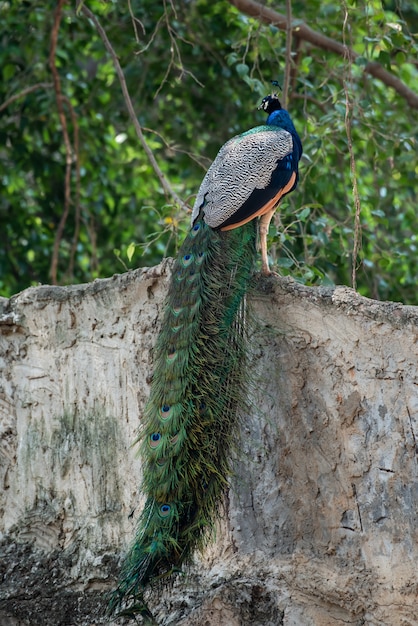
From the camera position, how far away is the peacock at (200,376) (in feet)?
12.0

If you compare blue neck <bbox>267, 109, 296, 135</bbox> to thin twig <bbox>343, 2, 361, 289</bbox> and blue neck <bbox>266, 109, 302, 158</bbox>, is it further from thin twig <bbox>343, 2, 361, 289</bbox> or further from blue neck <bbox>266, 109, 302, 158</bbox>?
thin twig <bbox>343, 2, 361, 289</bbox>

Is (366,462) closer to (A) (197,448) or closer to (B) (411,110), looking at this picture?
(A) (197,448)

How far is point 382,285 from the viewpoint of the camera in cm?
657

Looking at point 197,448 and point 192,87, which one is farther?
point 192,87

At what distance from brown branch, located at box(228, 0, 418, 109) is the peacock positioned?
184 centimetres

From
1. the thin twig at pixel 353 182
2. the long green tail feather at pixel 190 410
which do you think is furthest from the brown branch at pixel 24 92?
the long green tail feather at pixel 190 410

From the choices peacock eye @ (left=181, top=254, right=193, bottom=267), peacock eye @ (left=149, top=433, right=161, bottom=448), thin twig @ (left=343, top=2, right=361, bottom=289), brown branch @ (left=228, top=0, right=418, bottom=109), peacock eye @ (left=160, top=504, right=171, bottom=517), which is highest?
brown branch @ (left=228, top=0, right=418, bottom=109)

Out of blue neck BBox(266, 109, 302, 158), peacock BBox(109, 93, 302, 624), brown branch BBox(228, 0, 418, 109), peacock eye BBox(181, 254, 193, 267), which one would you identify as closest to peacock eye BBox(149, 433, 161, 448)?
peacock BBox(109, 93, 302, 624)

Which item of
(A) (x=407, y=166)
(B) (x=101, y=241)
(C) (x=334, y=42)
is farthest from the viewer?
(B) (x=101, y=241)

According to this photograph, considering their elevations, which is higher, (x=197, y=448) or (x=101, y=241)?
(x=101, y=241)

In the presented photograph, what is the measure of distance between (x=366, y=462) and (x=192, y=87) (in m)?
4.13

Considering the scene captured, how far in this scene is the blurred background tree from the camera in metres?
5.95

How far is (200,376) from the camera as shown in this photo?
3873 millimetres

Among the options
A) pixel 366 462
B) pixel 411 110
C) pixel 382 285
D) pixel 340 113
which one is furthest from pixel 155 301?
pixel 411 110
